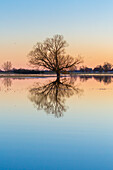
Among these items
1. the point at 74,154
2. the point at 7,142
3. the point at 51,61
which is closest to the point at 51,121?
the point at 7,142

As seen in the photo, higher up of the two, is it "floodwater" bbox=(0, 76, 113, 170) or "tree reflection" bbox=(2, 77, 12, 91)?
"tree reflection" bbox=(2, 77, 12, 91)

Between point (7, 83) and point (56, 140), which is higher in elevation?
point (7, 83)

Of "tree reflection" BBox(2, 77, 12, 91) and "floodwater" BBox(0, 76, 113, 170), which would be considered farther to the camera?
"tree reflection" BBox(2, 77, 12, 91)

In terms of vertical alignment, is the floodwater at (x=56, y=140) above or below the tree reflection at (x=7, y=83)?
below

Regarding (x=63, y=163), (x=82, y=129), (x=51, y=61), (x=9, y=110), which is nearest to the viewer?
(x=63, y=163)

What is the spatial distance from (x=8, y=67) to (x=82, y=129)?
170450 mm

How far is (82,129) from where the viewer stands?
27.7ft

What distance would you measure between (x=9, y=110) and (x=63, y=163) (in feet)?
24.1

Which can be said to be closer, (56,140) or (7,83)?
(56,140)

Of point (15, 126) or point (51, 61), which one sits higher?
point (51, 61)

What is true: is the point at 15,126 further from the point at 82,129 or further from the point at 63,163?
the point at 63,163

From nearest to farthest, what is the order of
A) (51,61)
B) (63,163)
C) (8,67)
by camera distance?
(63,163), (51,61), (8,67)

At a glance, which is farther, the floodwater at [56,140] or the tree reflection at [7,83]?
the tree reflection at [7,83]

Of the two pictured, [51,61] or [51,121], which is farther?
[51,61]
